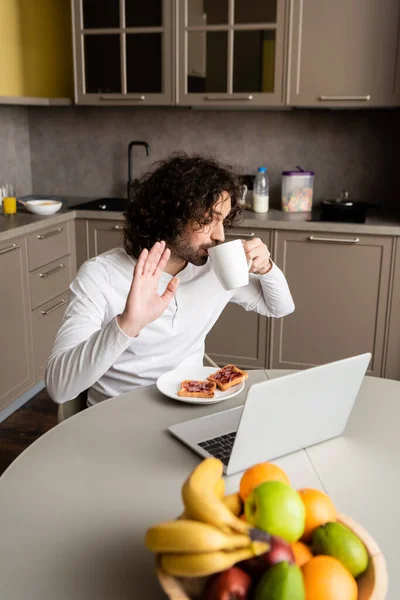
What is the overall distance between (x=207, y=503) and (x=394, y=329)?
8.83ft

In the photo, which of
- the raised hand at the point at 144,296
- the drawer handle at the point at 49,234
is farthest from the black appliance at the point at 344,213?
the raised hand at the point at 144,296

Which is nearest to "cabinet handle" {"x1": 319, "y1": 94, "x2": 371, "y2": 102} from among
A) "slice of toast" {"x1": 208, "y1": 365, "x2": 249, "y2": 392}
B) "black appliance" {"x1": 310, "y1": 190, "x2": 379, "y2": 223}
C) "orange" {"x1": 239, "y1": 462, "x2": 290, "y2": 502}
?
"black appliance" {"x1": 310, "y1": 190, "x2": 379, "y2": 223}

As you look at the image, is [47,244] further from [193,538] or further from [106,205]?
[193,538]

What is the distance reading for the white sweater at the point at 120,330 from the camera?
1333mm

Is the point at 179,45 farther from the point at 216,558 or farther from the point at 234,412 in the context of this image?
the point at 216,558

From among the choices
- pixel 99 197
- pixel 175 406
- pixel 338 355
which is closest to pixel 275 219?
pixel 338 355

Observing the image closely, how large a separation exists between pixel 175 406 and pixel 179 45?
2.53 m

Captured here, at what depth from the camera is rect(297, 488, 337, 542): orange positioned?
772 mm

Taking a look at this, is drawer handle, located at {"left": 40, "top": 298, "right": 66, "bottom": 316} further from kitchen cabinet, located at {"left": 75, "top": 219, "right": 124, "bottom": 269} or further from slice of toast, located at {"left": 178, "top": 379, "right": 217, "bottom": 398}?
slice of toast, located at {"left": 178, "top": 379, "right": 217, "bottom": 398}

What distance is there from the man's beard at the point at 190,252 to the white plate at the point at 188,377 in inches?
12.3

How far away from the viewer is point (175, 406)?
134 cm

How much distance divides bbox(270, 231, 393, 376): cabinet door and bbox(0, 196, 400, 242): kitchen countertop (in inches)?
1.6

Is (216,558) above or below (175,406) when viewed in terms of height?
above

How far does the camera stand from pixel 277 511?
713 millimetres
